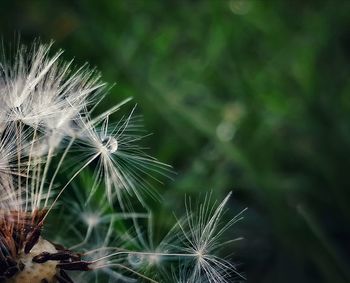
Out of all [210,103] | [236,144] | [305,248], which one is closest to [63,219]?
[305,248]

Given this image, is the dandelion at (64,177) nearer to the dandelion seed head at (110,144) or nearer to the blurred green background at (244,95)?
the dandelion seed head at (110,144)

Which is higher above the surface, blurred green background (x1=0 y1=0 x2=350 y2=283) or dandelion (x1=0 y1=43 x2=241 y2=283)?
blurred green background (x1=0 y1=0 x2=350 y2=283)

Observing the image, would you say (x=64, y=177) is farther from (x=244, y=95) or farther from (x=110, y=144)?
(x=244, y=95)

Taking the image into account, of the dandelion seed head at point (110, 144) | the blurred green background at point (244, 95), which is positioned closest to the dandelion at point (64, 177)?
the dandelion seed head at point (110, 144)

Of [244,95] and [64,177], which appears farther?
[244,95]

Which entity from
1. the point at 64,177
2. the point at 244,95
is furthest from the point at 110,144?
the point at 244,95

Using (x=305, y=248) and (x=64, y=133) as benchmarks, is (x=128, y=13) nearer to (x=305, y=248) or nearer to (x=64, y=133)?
(x=305, y=248)

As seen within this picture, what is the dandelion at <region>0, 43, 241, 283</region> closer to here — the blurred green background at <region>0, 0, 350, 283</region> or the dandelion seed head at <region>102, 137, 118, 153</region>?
the dandelion seed head at <region>102, 137, 118, 153</region>

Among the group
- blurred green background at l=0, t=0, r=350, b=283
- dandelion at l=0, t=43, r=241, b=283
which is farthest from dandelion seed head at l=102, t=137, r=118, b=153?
blurred green background at l=0, t=0, r=350, b=283

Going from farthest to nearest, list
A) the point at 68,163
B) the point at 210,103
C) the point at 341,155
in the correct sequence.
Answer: the point at 210,103, the point at 341,155, the point at 68,163
